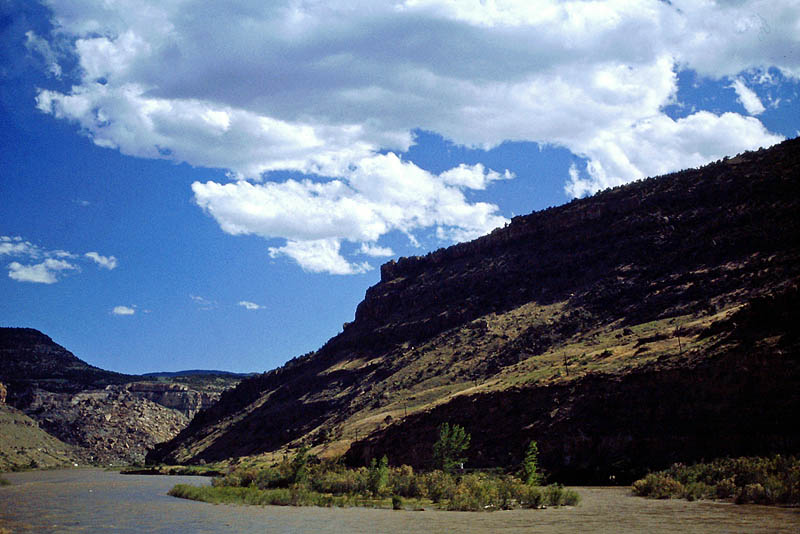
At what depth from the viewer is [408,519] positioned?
131ft

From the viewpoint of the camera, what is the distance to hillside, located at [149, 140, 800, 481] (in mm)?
55281

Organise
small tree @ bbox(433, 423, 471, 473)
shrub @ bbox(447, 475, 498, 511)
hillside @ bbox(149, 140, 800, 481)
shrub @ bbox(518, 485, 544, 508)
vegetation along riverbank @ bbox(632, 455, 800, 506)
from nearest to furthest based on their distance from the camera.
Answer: vegetation along riverbank @ bbox(632, 455, 800, 506), shrub @ bbox(447, 475, 498, 511), shrub @ bbox(518, 485, 544, 508), hillside @ bbox(149, 140, 800, 481), small tree @ bbox(433, 423, 471, 473)

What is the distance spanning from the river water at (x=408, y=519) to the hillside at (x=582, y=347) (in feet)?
32.9

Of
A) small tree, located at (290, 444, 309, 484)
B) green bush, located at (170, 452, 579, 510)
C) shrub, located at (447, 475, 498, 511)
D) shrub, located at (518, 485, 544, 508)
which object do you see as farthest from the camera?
small tree, located at (290, 444, 309, 484)

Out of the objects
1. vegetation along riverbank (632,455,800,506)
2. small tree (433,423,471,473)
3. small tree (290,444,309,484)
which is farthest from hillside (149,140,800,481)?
small tree (290,444,309,484)

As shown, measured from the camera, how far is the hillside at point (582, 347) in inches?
2176

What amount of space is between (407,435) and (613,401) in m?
24.7

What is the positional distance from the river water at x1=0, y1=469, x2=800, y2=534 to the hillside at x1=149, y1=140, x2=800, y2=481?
32.9 feet

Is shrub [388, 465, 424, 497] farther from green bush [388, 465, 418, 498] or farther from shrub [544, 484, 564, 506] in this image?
shrub [544, 484, 564, 506]

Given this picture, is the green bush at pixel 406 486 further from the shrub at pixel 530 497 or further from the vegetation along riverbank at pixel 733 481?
the vegetation along riverbank at pixel 733 481

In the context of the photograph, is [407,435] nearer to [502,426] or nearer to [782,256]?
[502,426]

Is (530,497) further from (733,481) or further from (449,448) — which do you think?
(449,448)

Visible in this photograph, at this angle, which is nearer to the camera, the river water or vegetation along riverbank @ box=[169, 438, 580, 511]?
the river water

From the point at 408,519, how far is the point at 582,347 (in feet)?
169
